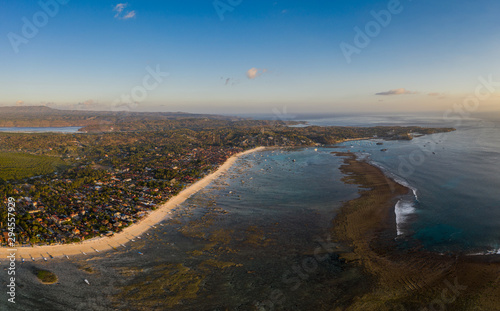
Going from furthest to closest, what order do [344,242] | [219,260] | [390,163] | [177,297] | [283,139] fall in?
1. [283,139]
2. [390,163]
3. [344,242]
4. [219,260]
5. [177,297]

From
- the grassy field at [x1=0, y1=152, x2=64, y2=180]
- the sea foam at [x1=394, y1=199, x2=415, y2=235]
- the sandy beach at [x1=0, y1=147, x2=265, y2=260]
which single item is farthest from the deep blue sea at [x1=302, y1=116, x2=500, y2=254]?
the grassy field at [x1=0, y1=152, x2=64, y2=180]

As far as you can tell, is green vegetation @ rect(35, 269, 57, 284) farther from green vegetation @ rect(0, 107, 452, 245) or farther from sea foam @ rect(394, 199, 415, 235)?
sea foam @ rect(394, 199, 415, 235)

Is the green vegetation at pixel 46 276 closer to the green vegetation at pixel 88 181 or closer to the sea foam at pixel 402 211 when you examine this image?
the green vegetation at pixel 88 181

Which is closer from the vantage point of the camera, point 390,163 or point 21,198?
point 21,198

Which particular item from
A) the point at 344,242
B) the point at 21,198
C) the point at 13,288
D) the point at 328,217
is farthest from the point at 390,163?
the point at 21,198

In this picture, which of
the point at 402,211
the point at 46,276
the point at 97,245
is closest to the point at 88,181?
the point at 97,245

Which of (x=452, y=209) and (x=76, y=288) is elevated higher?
(x=452, y=209)

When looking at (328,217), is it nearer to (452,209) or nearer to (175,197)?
(452,209)
